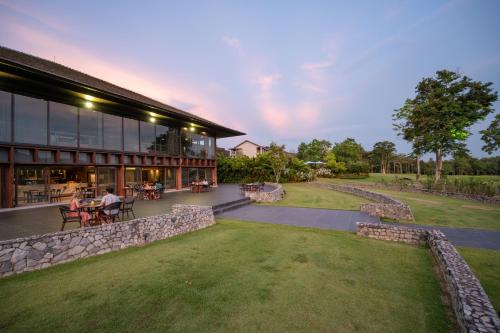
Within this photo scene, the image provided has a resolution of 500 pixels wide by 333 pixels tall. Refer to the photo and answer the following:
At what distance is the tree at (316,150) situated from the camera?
5316 centimetres

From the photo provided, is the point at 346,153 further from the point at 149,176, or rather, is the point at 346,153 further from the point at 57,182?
the point at 57,182

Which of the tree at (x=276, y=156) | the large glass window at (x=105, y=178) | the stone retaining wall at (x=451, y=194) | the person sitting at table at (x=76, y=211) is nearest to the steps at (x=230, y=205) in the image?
the person sitting at table at (x=76, y=211)

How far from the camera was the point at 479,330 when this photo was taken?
103 inches

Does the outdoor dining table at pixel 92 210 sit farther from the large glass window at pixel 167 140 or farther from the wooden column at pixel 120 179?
the large glass window at pixel 167 140

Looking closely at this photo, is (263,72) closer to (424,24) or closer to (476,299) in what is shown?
(424,24)

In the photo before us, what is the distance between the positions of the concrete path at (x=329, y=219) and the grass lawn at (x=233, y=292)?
249 cm

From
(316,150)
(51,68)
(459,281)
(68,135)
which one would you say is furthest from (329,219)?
(316,150)

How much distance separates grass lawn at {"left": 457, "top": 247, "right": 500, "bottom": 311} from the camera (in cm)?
427

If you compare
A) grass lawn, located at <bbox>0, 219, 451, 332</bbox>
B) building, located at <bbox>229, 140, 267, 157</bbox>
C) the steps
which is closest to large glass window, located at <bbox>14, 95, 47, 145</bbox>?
grass lawn, located at <bbox>0, 219, 451, 332</bbox>

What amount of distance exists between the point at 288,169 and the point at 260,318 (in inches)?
1148

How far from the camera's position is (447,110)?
960 inches

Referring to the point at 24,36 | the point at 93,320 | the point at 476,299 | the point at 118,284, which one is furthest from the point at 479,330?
the point at 24,36

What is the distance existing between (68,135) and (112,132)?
2544 millimetres

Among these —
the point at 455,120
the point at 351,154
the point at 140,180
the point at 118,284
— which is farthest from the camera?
the point at 351,154
